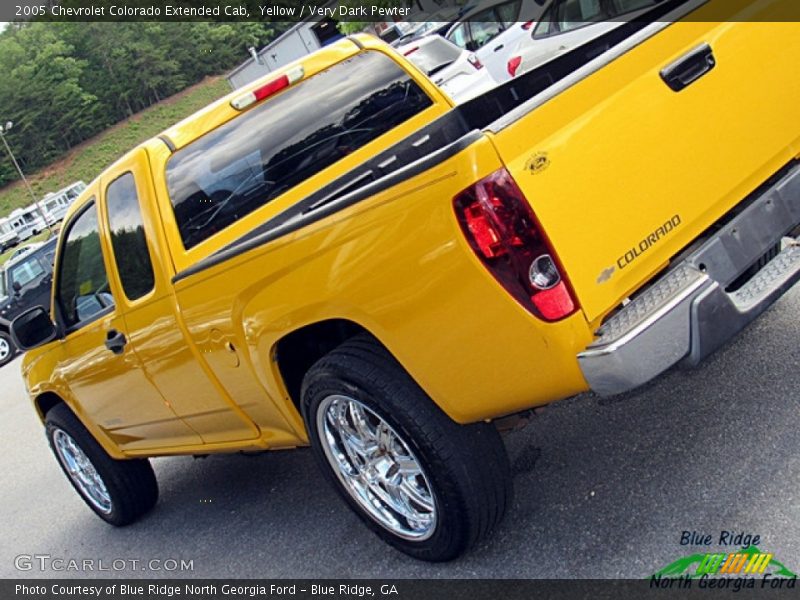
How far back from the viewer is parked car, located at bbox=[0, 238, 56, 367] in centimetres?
1886

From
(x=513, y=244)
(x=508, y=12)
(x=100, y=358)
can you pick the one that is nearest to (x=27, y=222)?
Result: (x=508, y=12)

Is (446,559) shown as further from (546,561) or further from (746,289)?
(746,289)

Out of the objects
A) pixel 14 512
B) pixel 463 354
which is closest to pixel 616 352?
pixel 463 354

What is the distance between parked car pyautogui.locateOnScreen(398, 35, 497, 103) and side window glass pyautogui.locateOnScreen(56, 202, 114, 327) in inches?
227

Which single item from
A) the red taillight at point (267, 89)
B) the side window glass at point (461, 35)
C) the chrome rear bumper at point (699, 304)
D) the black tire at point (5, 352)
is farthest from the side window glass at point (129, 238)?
the black tire at point (5, 352)

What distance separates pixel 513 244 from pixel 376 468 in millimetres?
1365

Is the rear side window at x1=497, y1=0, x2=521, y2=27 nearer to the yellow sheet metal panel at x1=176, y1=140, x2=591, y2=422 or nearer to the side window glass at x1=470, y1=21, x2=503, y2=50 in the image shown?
the side window glass at x1=470, y1=21, x2=503, y2=50

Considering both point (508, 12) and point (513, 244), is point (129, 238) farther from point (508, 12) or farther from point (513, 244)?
point (508, 12)

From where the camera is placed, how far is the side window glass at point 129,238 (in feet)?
14.1

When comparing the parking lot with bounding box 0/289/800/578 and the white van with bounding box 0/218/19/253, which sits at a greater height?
the parking lot with bounding box 0/289/800/578

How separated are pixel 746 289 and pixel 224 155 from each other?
8.37 ft

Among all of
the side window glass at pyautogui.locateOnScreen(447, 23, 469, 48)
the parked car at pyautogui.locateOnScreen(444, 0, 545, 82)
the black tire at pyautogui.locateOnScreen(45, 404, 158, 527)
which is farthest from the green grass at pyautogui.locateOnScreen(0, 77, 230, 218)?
the black tire at pyautogui.locateOnScreen(45, 404, 158, 527)

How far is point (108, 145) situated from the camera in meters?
93.9

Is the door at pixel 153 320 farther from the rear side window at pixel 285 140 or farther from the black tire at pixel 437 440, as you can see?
the black tire at pixel 437 440
